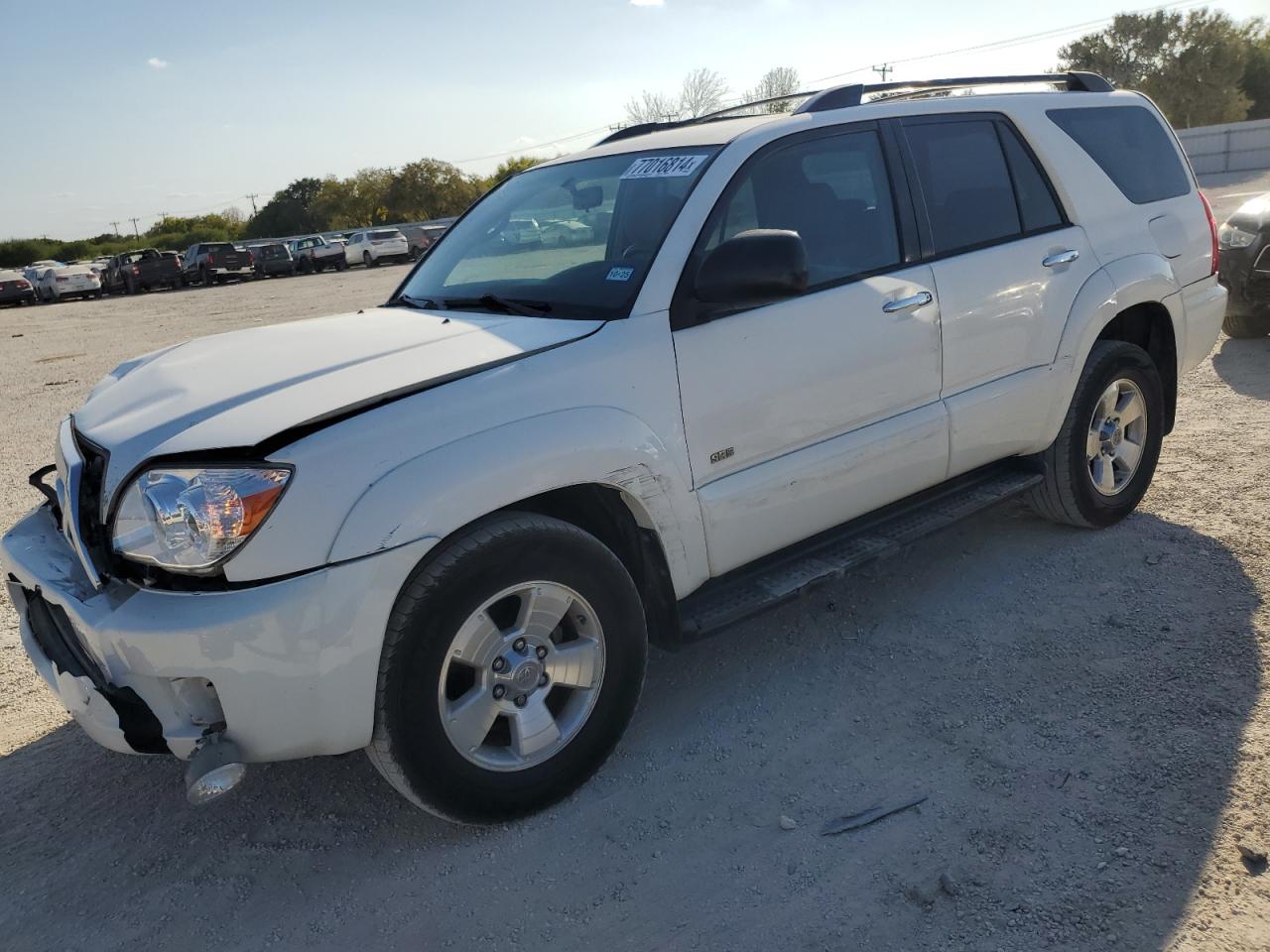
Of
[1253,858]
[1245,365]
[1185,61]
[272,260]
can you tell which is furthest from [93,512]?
[1185,61]

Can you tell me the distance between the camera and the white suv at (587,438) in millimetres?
2471

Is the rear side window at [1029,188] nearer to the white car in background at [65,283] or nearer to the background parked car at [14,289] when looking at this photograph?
the background parked car at [14,289]

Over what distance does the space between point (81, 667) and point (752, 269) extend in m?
2.15

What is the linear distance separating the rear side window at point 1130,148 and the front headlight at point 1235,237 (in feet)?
12.2

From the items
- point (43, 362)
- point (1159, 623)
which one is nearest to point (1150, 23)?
point (43, 362)

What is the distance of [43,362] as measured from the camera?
14938 mm

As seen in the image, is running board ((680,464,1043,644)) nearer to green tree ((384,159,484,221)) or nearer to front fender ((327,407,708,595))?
front fender ((327,407,708,595))

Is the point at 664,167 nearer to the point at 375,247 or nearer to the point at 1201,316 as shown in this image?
the point at 1201,316

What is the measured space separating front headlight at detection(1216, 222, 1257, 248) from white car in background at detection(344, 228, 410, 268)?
36.5 m

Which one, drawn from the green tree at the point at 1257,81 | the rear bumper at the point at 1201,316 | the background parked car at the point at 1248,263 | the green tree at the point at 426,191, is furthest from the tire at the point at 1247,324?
the green tree at the point at 426,191

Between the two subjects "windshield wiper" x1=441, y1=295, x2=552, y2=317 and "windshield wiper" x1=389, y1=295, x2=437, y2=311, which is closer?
"windshield wiper" x1=441, y1=295, x2=552, y2=317

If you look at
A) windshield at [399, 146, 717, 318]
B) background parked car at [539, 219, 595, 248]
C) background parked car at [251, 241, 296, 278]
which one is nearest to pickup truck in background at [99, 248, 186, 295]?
background parked car at [251, 241, 296, 278]

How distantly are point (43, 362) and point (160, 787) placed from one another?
13996 millimetres

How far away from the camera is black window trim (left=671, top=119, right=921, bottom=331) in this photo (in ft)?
10.2
